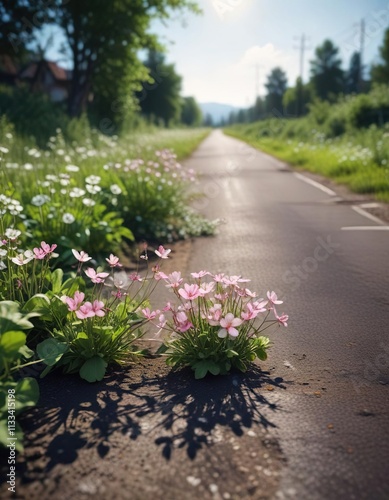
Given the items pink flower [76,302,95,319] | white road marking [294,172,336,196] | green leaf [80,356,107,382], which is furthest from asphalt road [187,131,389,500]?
white road marking [294,172,336,196]

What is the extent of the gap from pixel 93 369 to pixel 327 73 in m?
80.5

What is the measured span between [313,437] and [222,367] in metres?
0.81

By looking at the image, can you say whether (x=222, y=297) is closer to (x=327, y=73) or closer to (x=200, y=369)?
(x=200, y=369)

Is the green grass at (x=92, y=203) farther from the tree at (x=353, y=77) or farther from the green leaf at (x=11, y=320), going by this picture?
the tree at (x=353, y=77)

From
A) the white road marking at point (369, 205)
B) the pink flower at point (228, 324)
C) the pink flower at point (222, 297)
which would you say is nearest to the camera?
the pink flower at point (228, 324)

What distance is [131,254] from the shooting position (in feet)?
21.6

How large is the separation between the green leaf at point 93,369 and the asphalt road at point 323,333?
3.47 ft

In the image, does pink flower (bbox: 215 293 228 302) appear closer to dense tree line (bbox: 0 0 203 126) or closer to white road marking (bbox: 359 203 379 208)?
white road marking (bbox: 359 203 379 208)

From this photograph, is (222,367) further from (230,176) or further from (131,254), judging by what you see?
(230,176)

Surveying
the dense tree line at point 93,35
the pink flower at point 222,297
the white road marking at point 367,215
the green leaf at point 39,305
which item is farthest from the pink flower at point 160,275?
the dense tree line at point 93,35

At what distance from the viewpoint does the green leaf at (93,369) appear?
295 centimetres

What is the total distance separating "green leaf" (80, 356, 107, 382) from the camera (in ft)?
9.69

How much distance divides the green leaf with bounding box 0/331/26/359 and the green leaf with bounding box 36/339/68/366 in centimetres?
45

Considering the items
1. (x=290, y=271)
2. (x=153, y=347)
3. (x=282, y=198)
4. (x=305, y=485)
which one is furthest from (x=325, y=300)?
(x=282, y=198)
